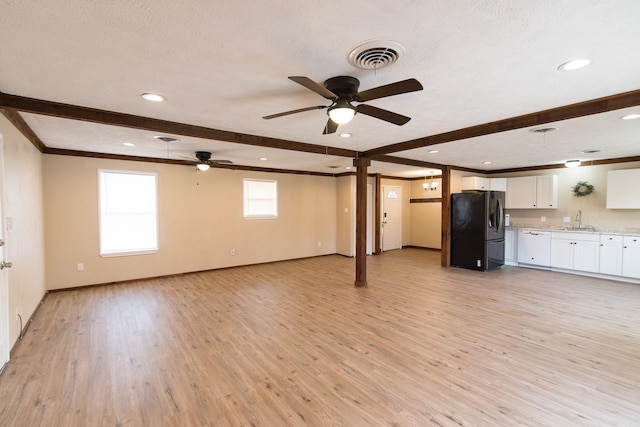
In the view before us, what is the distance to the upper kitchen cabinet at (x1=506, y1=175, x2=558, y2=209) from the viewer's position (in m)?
6.54

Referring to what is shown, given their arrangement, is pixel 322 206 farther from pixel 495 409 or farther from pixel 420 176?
pixel 495 409

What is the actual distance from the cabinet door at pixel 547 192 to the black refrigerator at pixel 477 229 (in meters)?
0.82

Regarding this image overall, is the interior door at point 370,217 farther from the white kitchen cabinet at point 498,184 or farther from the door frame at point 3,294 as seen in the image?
the door frame at point 3,294

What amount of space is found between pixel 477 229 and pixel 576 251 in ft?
6.08

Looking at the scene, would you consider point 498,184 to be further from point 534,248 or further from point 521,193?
point 534,248

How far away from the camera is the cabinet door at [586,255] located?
566 centimetres

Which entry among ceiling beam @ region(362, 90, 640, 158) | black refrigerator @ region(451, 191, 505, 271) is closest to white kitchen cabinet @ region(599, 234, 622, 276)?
black refrigerator @ region(451, 191, 505, 271)

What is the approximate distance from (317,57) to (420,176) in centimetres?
805

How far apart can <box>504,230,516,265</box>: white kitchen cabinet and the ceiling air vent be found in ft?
21.5

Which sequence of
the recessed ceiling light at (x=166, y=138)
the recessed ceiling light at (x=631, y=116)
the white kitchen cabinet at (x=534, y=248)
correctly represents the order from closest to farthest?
the recessed ceiling light at (x=631, y=116)
the recessed ceiling light at (x=166, y=138)
the white kitchen cabinet at (x=534, y=248)

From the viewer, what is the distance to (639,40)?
1.68 metres

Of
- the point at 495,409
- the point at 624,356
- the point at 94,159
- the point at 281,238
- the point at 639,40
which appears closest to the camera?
the point at 639,40

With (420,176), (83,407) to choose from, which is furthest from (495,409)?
(420,176)

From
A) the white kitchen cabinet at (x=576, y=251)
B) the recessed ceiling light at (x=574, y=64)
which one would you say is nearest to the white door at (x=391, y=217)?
the white kitchen cabinet at (x=576, y=251)
